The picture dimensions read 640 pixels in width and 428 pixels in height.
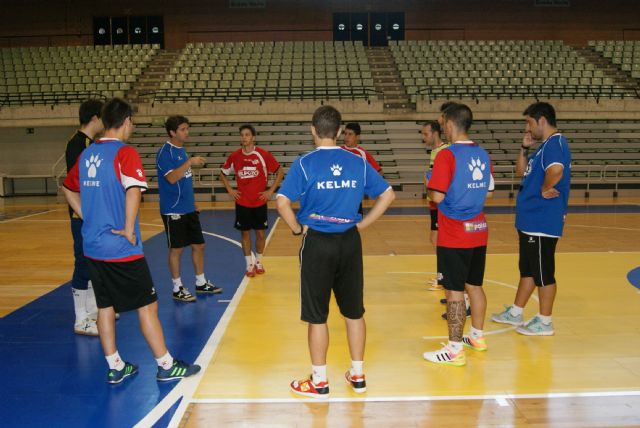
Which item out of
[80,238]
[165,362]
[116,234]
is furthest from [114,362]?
[80,238]

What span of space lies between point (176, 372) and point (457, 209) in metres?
2.46

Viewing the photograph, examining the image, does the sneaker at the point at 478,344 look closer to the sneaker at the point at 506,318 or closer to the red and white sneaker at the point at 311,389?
the sneaker at the point at 506,318

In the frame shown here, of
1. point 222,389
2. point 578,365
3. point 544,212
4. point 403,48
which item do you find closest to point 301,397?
point 222,389

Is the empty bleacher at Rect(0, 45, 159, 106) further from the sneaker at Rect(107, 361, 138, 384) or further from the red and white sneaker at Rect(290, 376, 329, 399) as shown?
the red and white sneaker at Rect(290, 376, 329, 399)

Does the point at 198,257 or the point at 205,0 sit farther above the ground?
the point at 205,0

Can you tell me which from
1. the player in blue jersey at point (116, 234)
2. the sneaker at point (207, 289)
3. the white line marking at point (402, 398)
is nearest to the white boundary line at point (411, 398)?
the white line marking at point (402, 398)

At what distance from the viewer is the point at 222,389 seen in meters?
4.09

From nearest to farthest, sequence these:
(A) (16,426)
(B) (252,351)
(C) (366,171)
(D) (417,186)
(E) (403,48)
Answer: (A) (16,426) < (C) (366,171) < (B) (252,351) < (D) (417,186) < (E) (403,48)

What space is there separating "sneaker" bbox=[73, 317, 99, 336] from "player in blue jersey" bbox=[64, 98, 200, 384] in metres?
1.26

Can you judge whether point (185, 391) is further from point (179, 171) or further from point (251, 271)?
point (251, 271)

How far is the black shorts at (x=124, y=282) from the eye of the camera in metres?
4.08

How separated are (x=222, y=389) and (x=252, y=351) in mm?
792

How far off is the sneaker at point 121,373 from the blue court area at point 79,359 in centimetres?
5

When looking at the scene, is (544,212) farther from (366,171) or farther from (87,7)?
(87,7)
